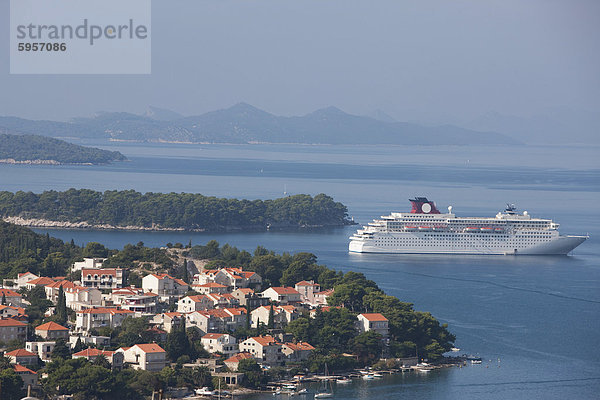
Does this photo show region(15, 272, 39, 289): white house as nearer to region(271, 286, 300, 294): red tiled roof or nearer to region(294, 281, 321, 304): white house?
region(271, 286, 300, 294): red tiled roof

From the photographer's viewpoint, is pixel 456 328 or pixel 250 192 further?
pixel 250 192

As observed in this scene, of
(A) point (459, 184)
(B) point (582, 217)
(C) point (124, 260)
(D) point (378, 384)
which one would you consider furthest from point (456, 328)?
(A) point (459, 184)

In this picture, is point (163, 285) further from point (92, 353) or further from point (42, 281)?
point (92, 353)

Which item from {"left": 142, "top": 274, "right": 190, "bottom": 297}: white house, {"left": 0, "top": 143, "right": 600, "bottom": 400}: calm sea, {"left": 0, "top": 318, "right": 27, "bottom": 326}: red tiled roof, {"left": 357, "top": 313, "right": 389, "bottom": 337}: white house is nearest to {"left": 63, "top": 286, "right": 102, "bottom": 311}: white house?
{"left": 142, "top": 274, "right": 190, "bottom": 297}: white house

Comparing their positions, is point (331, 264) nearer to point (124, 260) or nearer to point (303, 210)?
point (124, 260)

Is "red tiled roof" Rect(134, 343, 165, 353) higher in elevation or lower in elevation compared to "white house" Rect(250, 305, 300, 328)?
lower

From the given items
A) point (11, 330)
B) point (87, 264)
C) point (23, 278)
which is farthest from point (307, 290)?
point (11, 330)
